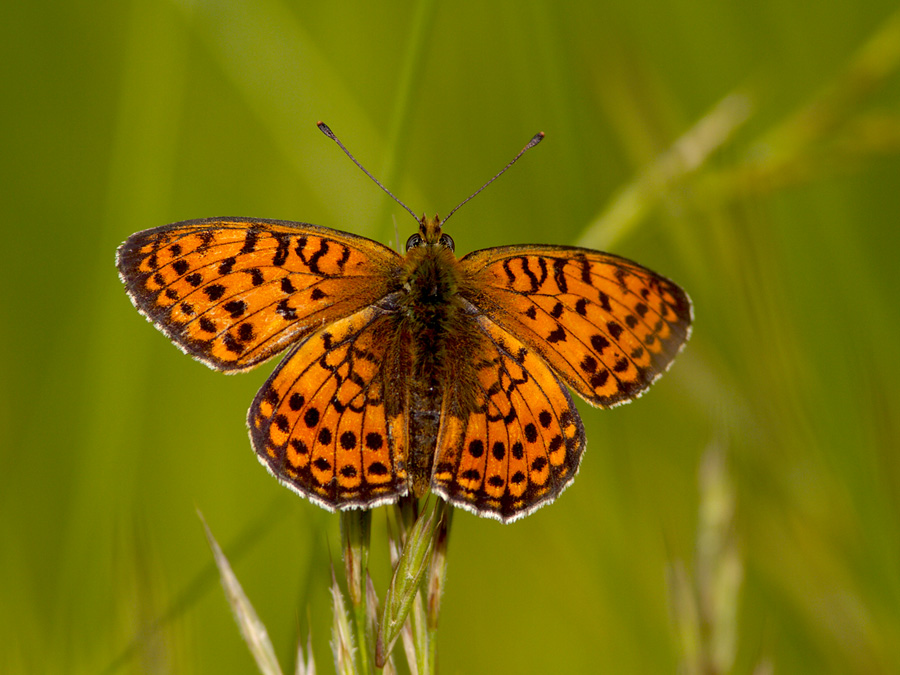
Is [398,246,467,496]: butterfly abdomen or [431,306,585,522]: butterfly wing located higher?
[398,246,467,496]: butterfly abdomen

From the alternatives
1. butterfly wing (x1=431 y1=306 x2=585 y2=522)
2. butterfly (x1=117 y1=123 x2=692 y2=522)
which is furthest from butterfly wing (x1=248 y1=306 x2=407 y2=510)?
butterfly wing (x1=431 y1=306 x2=585 y2=522)

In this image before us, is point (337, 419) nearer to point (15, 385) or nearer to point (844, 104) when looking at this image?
point (844, 104)

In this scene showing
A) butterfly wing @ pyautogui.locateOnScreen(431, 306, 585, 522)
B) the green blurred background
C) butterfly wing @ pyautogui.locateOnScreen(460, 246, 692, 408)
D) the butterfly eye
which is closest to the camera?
the green blurred background

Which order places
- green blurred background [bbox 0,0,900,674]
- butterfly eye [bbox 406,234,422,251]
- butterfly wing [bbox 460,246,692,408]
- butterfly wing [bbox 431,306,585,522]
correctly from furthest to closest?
butterfly eye [bbox 406,234,422,251], butterfly wing [bbox 460,246,692,408], butterfly wing [bbox 431,306,585,522], green blurred background [bbox 0,0,900,674]

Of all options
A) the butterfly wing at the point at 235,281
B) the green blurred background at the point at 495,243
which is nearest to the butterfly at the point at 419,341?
the butterfly wing at the point at 235,281

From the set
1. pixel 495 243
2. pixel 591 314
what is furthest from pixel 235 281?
pixel 495 243

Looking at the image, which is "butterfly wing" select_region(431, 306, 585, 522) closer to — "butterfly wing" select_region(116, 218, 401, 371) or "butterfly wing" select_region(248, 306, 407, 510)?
"butterfly wing" select_region(248, 306, 407, 510)

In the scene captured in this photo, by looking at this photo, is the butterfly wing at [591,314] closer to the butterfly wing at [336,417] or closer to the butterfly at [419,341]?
the butterfly at [419,341]
